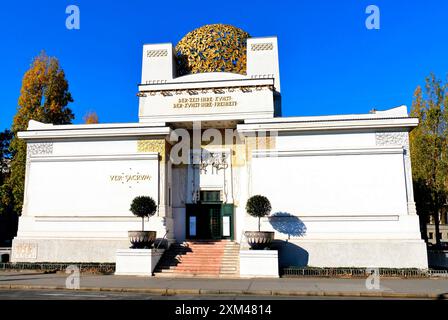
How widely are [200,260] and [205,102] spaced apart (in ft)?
28.4

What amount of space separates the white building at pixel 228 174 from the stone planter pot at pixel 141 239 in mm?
1858

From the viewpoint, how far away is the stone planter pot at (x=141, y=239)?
19484mm

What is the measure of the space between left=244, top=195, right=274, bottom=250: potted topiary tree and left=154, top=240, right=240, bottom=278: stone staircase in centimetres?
151

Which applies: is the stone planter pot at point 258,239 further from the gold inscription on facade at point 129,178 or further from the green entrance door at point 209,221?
the gold inscription on facade at point 129,178

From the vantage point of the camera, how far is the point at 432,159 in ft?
89.8

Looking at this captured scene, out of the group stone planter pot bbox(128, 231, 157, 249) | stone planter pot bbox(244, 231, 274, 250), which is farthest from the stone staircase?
stone planter pot bbox(244, 231, 274, 250)

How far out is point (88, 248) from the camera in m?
21.7

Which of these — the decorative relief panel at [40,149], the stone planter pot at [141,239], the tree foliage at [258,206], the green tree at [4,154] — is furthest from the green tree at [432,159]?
the green tree at [4,154]

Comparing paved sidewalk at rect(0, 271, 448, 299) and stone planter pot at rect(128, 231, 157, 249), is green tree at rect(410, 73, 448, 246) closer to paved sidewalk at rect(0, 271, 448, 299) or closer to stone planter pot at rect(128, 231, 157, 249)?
paved sidewalk at rect(0, 271, 448, 299)

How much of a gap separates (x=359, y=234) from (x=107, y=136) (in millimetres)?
14108

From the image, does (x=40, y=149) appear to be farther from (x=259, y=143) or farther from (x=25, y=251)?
(x=259, y=143)

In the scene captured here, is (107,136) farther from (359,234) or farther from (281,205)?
(359,234)
